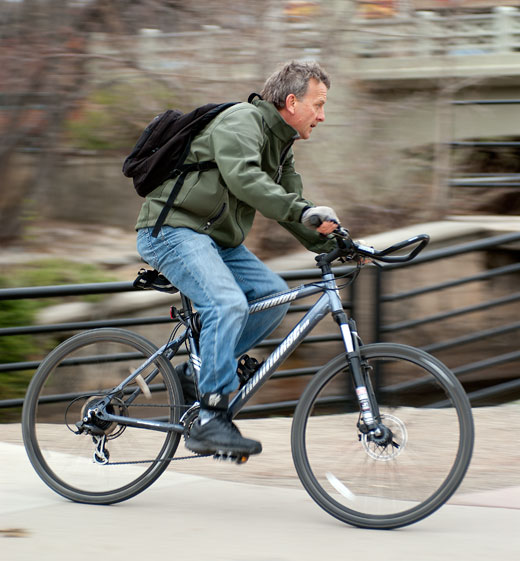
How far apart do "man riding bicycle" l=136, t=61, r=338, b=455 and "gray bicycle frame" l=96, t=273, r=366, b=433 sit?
0.10 meters

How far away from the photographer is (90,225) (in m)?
13.1

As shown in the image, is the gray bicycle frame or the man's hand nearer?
the man's hand

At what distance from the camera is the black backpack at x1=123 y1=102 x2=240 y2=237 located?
13.3ft

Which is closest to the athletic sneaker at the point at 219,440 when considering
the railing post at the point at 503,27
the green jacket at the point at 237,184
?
the green jacket at the point at 237,184

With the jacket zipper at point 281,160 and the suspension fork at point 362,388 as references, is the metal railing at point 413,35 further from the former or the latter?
the suspension fork at point 362,388

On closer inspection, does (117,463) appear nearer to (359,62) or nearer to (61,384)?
(61,384)

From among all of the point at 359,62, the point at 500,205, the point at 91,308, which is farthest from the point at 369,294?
the point at 500,205

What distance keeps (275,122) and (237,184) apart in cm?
42

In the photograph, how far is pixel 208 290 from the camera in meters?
4.00

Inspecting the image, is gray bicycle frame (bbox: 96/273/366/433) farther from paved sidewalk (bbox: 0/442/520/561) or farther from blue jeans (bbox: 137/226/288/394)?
paved sidewalk (bbox: 0/442/520/561)

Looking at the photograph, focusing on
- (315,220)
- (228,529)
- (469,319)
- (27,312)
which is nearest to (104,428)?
(228,529)

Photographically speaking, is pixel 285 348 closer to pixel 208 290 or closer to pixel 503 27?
pixel 208 290

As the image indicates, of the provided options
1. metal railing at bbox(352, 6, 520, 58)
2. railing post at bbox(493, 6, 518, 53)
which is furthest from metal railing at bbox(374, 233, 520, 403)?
railing post at bbox(493, 6, 518, 53)

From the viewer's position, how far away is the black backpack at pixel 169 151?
4055mm
